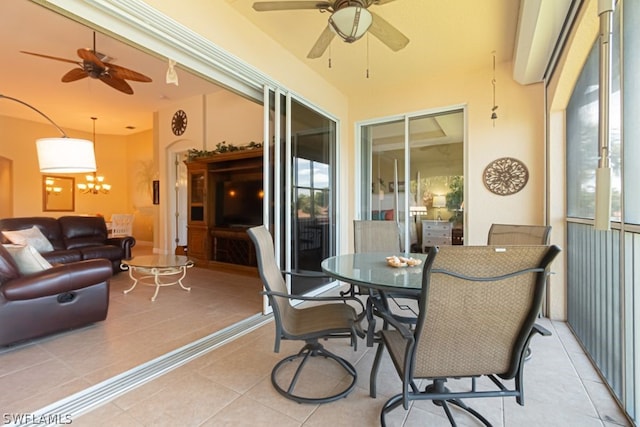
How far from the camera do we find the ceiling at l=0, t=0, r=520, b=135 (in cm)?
270

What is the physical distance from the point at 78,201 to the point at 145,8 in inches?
338

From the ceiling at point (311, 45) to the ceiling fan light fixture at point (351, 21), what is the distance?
0.81 meters

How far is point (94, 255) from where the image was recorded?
4496mm

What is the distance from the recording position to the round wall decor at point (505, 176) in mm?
3463

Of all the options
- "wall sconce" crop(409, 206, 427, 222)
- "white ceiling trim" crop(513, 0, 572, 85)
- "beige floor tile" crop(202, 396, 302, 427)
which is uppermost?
"white ceiling trim" crop(513, 0, 572, 85)

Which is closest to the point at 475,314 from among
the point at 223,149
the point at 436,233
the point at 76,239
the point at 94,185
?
the point at 436,233

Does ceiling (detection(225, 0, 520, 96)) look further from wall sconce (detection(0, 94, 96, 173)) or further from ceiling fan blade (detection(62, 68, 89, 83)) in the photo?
ceiling fan blade (detection(62, 68, 89, 83))

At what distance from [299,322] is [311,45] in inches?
117

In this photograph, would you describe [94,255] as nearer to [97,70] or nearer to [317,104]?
[97,70]

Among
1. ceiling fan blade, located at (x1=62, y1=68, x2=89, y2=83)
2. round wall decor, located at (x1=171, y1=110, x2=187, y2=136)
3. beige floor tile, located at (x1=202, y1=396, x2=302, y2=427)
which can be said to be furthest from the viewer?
round wall decor, located at (x1=171, y1=110, x2=187, y2=136)

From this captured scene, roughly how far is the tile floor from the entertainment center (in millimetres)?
2481

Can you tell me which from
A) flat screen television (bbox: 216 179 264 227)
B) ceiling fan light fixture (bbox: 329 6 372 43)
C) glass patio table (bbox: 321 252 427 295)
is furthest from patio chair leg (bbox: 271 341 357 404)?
flat screen television (bbox: 216 179 264 227)

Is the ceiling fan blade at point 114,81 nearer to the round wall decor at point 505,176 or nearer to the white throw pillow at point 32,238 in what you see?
the white throw pillow at point 32,238

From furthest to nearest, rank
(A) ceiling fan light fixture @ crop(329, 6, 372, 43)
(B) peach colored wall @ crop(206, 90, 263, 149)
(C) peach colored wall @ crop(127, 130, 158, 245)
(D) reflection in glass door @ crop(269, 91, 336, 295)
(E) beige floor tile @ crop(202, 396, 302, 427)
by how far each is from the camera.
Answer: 1. (C) peach colored wall @ crop(127, 130, 158, 245)
2. (B) peach colored wall @ crop(206, 90, 263, 149)
3. (D) reflection in glass door @ crop(269, 91, 336, 295)
4. (A) ceiling fan light fixture @ crop(329, 6, 372, 43)
5. (E) beige floor tile @ crop(202, 396, 302, 427)
